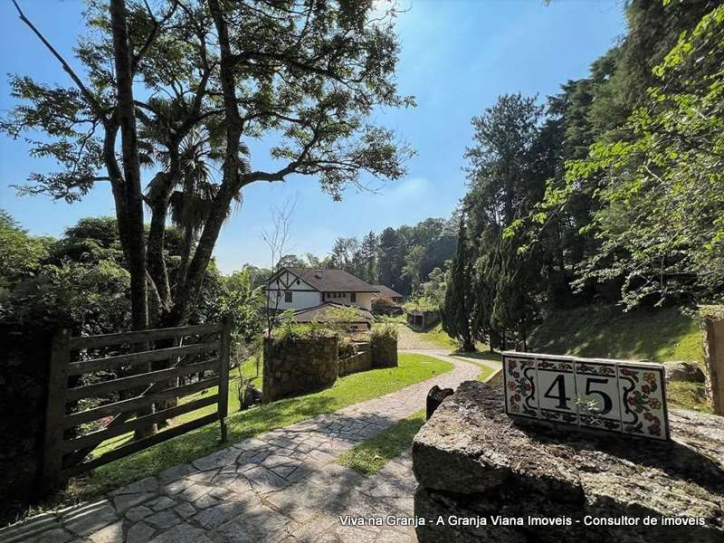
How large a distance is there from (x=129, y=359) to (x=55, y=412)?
621 millimetres

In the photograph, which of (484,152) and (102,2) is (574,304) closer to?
(484,152)

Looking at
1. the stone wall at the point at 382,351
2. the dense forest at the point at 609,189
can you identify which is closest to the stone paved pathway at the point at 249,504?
the dense forest at the point at 609,189

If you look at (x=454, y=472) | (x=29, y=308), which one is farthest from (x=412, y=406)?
(x=29, y=308)

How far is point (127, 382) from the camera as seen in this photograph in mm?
2975

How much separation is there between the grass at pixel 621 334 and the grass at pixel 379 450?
23.9 feet

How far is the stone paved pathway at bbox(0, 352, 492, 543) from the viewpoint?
2.18m

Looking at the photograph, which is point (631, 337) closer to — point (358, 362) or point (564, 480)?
point (358, 362)

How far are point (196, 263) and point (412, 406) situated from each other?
465cm

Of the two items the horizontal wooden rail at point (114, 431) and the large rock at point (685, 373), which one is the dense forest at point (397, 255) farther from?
the horizontal wooden rail at point (114, 431)

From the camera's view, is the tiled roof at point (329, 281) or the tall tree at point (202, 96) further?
the tiled roof at point (329, 281)

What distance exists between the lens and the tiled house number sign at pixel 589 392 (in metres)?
1.54

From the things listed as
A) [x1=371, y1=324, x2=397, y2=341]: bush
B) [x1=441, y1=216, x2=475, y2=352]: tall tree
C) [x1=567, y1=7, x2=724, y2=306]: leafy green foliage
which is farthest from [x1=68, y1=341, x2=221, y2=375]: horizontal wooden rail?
[x1=441, y1=216, x2=475, y2=352]: tall tree

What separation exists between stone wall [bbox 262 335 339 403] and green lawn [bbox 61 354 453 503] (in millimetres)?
544

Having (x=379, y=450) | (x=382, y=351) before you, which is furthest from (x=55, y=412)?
(x=382, y=351)
